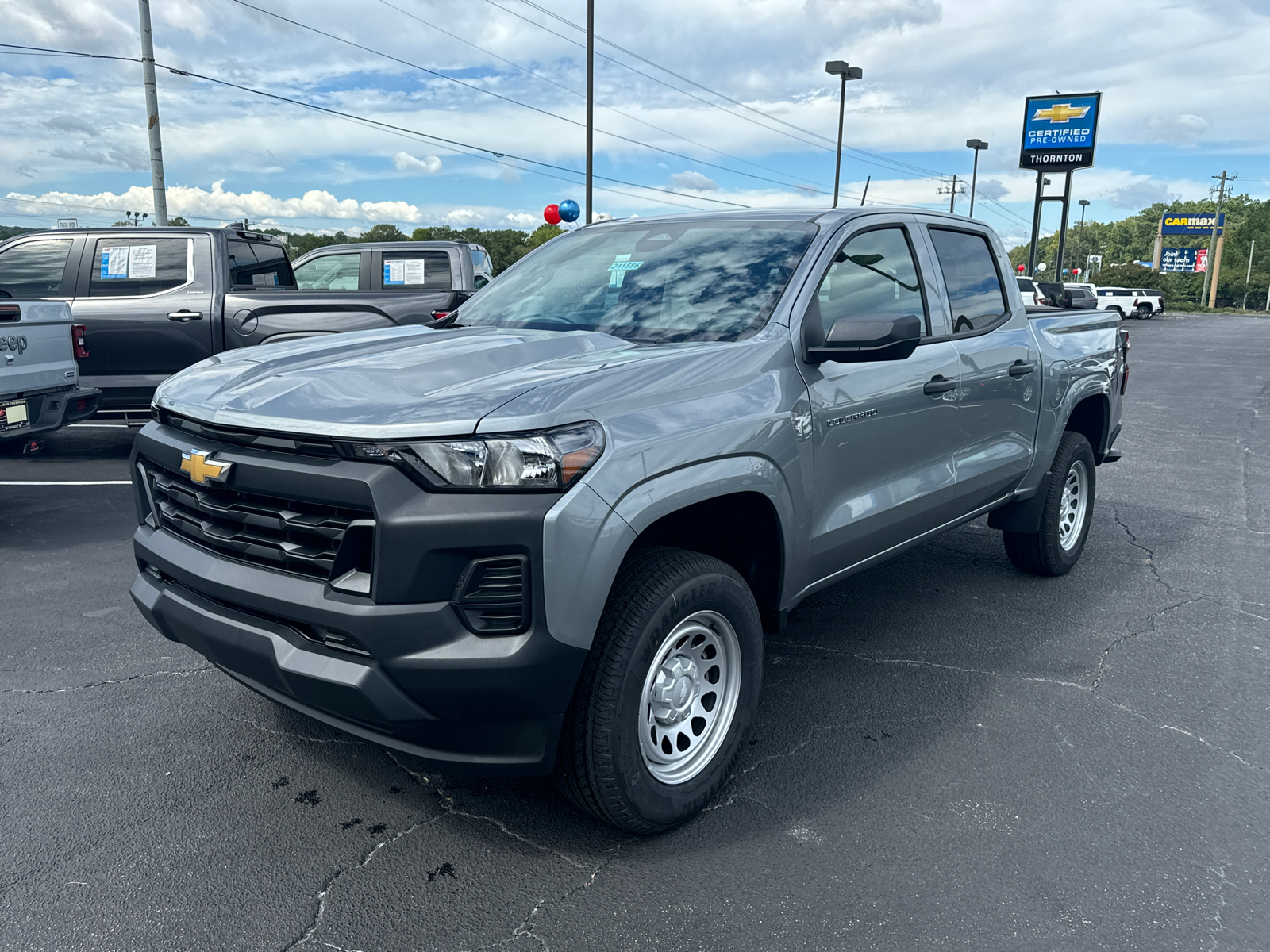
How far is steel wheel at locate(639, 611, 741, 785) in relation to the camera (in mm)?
2842

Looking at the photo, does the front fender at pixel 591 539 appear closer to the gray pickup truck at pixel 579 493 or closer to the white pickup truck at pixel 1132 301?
the gray pickup truck at pixel 579 493

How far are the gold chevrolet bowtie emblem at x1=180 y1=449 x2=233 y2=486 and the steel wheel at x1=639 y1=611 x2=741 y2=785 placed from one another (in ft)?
4.27

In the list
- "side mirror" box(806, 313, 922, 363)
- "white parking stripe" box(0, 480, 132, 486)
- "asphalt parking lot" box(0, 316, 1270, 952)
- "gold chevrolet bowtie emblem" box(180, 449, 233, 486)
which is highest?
"side mirror" box(806, 313, 922, 363)

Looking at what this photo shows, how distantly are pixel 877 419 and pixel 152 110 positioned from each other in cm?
1775

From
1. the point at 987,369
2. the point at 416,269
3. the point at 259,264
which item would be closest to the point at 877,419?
the point at 987,369

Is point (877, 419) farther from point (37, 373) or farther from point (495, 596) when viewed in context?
point (37, 373)

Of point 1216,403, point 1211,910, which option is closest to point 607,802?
point 1211,910

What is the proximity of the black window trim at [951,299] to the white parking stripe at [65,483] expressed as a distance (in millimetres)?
6244

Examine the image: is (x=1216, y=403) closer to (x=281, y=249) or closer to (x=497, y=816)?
(x=281, y=249)

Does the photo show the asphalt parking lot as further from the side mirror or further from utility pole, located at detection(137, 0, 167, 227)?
utility pole, located at detection(137, 0, 167, 227)

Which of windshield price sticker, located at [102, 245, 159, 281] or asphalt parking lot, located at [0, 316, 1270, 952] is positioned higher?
windshield price sticker, located at [102, 245, 159, 281]

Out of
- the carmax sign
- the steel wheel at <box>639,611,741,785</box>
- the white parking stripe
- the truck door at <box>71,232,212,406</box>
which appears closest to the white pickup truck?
the truck door at <box>71,232,212,406</box>

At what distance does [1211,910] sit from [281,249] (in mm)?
10017

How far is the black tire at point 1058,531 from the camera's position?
5133 millimetres
